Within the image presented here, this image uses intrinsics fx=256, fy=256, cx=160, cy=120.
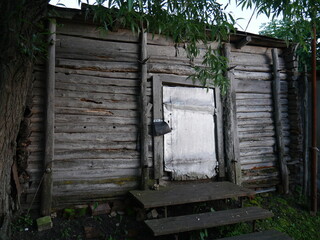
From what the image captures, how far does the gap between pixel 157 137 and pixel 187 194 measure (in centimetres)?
118

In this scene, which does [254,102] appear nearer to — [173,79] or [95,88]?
[173,79]

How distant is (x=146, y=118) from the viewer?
15.5ft

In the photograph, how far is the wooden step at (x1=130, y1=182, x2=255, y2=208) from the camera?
4000 mm

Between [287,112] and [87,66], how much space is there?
470cm

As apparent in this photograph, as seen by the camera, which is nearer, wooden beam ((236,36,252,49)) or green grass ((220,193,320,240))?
green grass ((220,193,320,240))

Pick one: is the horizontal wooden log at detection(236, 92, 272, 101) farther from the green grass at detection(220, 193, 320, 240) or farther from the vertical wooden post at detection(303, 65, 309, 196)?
the green grass at detection(220, 193, 320, 240)

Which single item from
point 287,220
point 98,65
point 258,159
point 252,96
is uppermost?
point 98,65

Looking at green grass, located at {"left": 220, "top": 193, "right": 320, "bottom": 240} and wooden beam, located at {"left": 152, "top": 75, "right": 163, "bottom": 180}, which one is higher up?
wooden beam, located at {"left": 152, "top": 75, "right": 163, "bottom": 180}

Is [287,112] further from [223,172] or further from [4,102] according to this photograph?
[4,102]

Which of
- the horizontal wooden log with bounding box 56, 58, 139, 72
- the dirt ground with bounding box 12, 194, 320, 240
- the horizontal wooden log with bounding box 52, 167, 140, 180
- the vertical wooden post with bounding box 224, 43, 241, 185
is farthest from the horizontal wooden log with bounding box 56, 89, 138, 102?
the vertical wooden post with bounding box 224, 43, 241, 185

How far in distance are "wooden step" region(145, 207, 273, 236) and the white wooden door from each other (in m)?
1.21

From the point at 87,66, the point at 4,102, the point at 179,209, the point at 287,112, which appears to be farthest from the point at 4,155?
the point at 287,112

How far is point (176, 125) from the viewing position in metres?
5.05

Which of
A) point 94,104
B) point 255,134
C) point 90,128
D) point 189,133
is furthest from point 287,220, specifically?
point 94,104
